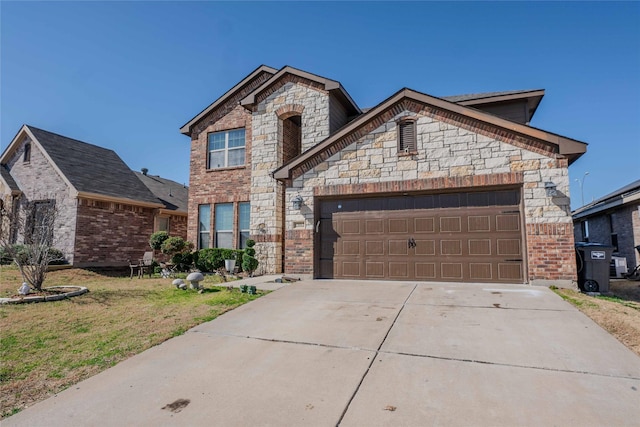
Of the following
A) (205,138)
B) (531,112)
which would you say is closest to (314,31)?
(205,138)

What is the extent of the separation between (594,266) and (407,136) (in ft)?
18.8

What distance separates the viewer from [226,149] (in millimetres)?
15070

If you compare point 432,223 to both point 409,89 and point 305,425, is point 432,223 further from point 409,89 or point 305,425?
point 305,425

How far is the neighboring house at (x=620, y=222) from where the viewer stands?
1345 centimetres

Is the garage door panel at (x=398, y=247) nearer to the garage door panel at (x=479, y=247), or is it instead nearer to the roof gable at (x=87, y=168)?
the garage door panel at (x=479, y=247)

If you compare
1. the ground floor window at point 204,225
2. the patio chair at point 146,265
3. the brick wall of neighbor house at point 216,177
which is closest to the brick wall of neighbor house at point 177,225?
the patio chair at point 146,265

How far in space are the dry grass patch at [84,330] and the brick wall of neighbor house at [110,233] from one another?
18.2 feet

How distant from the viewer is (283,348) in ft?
15.1

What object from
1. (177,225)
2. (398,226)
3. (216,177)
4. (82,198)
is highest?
(216,177)

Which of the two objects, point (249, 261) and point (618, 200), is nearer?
point (249, 261)

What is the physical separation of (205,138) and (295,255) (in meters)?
8.08

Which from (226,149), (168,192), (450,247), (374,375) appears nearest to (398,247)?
(450,247)

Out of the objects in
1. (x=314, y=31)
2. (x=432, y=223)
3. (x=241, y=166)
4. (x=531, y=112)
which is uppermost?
(x=314, y=31)

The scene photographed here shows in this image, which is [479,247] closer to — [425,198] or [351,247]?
[425,198]
